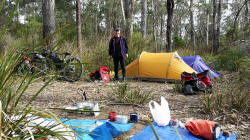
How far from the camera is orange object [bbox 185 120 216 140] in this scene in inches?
95.5

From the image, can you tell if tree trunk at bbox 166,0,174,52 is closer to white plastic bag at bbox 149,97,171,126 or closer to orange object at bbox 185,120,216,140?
white plastic bag at bbox 149,97,171,126

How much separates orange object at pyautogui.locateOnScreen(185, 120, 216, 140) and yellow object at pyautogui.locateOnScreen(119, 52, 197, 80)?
3.73m

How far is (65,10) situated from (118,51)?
25012mm

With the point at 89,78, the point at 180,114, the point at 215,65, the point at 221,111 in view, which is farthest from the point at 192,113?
the point at 215,65

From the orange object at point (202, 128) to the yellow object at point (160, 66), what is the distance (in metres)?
3.73

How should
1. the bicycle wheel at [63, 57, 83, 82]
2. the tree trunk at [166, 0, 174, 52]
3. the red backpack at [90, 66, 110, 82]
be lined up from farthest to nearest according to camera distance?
the tree trunk at [166, 0, 174, 52] < the red backpack at [90, 66, 110, 82] < the bicycle wheel at [63, 57, 83, 82]

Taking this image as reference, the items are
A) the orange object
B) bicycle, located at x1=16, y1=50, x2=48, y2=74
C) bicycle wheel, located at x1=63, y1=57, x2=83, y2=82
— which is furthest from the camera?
bicycle wheel, located at x1=63, y1=57, x2=83, y2=82

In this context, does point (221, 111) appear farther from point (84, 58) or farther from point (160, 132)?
point (84, 58)

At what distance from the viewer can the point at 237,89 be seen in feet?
11.0

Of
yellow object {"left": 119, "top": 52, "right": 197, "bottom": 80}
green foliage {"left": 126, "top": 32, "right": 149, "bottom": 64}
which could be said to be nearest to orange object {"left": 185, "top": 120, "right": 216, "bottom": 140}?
yellow object {"left": 119, "top": 52, "right": 197, "bottom": 80}

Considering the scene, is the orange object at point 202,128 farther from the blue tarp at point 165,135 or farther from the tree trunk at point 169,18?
the tree trunk at point 169,18

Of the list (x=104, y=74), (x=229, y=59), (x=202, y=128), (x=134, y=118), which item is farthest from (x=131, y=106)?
(x=229, y=59)

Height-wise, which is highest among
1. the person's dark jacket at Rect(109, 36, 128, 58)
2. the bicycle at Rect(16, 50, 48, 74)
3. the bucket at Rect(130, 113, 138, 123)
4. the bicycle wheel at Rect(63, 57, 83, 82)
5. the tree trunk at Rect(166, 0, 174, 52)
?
the tree trunk at Rect(166, 0, 174, 52)

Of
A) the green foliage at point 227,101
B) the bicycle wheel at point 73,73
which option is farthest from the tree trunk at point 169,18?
the green foliage at point 227,101
